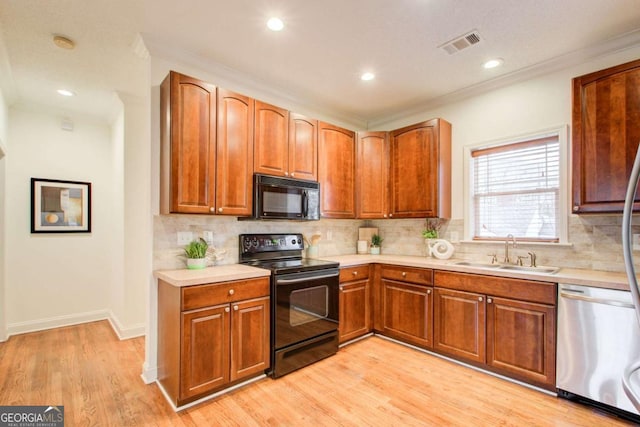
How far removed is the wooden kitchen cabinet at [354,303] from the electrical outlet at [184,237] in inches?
58.5

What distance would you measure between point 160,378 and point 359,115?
3.69m

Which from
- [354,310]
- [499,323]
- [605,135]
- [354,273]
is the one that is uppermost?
[605,135]

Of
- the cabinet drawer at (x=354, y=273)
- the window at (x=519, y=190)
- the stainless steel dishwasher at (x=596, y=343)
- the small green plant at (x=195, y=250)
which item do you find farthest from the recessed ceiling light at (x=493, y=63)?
the small green plant at (x=195, y=250)

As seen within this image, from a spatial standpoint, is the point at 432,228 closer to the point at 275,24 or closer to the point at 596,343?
the point at 596,343

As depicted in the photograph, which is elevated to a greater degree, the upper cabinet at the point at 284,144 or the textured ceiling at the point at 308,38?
the textured ceiling at the point at 308,38

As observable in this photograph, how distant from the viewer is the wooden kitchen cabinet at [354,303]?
3219 mm

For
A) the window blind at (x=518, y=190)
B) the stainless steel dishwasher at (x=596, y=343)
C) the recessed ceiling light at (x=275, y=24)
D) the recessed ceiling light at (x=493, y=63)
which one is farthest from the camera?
the window blind at (x=518, y=190)

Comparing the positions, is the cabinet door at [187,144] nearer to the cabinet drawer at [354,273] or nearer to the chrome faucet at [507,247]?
the cabinet drawer at [354,273]

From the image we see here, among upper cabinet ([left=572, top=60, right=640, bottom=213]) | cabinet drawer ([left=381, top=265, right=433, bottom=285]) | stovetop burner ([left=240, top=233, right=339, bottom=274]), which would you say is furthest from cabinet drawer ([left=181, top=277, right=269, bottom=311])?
upper cabinet ([left=572, top=60, right=640, bottom=213])

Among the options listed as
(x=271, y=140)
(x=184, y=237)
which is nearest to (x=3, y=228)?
(x=184, y=237)

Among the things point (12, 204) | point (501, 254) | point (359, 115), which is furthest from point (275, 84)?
point (12, 204)

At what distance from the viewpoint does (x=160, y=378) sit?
251cm

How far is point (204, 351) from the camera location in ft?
7.29

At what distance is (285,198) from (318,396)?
172 cm
